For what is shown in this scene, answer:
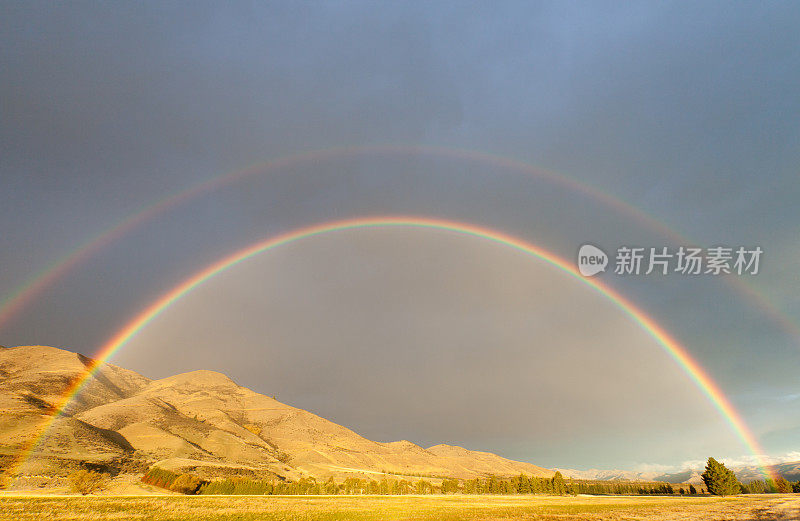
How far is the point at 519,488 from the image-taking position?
167m

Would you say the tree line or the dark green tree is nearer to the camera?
the tree line

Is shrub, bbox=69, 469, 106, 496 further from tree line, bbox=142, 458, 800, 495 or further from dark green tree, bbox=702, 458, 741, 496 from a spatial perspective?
dark green tree, bbox=702, 458, 741, 496

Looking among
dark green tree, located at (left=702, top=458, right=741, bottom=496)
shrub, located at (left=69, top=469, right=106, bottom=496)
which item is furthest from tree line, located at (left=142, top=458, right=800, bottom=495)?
shrub, located at (left=69, top=469, right=106, bottom=496)

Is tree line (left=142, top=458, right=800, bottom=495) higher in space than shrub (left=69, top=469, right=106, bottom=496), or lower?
lower

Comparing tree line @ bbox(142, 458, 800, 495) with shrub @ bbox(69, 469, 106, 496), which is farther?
tree line @ bbox(142, 458, 800, 495)

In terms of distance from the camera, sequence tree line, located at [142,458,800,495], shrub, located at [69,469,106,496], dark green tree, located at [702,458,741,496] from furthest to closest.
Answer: dark green tree, located at [702,458,741,496]
tree line, located at [142,458,800,495]
shrub, located at [69,469,106,496]

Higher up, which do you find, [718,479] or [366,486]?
[718,479]

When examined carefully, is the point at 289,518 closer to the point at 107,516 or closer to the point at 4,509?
the point at 107,516

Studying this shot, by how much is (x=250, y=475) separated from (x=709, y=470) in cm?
16835

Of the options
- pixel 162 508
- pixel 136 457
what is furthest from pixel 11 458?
pixel 162 508

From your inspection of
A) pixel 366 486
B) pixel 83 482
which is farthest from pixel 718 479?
pixel 83 482

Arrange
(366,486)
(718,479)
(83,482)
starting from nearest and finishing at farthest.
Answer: (83,482) < (718,479) < (366,486)

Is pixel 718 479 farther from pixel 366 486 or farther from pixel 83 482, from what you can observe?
pixel 83 482

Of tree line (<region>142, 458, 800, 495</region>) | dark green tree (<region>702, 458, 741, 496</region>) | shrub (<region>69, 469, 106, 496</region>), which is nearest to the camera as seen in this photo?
shrub (<region>69, 469, 106, 496</region>)
